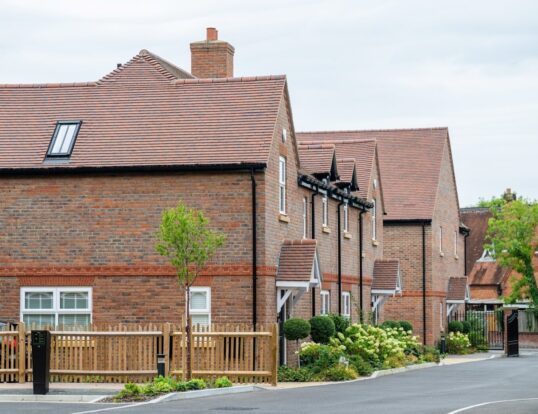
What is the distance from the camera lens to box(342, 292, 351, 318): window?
1654 inches

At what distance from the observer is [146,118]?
114 ft

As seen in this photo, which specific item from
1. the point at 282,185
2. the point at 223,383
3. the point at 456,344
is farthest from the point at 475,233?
the point at 223,383

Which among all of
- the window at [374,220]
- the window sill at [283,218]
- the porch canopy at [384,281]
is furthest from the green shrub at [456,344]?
the window sill at [283,218]

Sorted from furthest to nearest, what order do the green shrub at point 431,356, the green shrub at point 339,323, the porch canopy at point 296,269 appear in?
the green shrub at point 431,356
the green shrub at point 339,323
the porch canopy at point 296,269

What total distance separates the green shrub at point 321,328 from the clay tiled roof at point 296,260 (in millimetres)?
2038

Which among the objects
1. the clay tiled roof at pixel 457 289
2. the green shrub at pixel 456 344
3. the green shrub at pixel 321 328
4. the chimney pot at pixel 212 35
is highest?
the chimney pot at pixel 212 35

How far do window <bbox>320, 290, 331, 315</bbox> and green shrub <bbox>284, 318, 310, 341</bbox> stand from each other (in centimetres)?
612

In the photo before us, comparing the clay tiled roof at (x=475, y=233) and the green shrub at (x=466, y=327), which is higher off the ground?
the clay tiled roof at (x=475, y=233)

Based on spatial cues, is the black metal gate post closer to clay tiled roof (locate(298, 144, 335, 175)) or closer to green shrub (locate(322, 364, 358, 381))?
clay tiled roof (locate(298, 144, 335, 175))

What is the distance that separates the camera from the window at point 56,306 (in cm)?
3325

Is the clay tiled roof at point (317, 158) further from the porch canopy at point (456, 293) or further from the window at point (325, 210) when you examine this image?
the porch canopy at point (456, 293)

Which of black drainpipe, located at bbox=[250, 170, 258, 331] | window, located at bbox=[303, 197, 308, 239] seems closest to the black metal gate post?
window, located at bbox=[303, 197, 308, 239]

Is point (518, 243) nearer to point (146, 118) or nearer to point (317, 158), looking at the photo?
point (317, 158)

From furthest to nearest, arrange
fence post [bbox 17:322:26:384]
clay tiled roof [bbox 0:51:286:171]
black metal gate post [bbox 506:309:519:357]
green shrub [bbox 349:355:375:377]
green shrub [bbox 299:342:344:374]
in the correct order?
black metal gate post [bbox 506:309:519:357], green shrub [bbox 349:355:375:377], clay tiled roof [bbox 0:51:286:171], green shrub [bbox 299:342:344:374], fence post [bbox 17:322:26:384]
